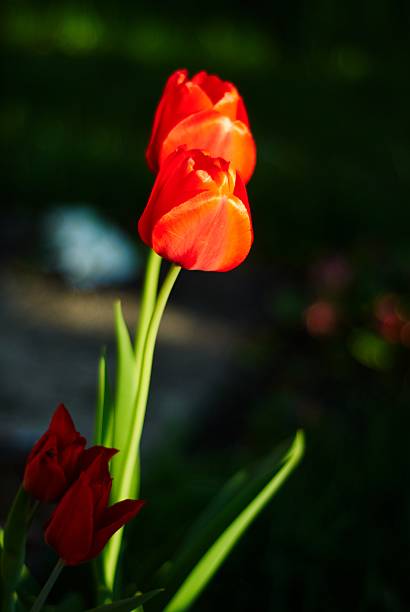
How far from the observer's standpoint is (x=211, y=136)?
0.89m

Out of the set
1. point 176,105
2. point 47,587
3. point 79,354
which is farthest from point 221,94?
point 79,354

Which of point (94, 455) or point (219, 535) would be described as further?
point (219, 535)

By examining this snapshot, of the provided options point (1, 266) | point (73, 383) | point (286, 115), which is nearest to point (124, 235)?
point (1, 266)

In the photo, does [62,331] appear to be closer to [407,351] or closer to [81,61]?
[407,351]

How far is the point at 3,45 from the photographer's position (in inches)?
231

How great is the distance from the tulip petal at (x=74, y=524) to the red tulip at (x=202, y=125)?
305mm

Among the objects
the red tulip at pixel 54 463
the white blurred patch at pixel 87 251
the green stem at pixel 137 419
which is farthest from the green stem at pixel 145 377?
the white blurred patch at pixel 87 251

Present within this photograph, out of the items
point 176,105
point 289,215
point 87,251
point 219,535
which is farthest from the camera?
point 289,215

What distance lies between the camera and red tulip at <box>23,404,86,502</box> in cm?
83

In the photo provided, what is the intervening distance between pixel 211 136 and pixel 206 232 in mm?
100

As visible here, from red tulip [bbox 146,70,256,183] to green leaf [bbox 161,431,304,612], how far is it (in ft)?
0.99

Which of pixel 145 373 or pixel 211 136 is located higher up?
pixel 211 136

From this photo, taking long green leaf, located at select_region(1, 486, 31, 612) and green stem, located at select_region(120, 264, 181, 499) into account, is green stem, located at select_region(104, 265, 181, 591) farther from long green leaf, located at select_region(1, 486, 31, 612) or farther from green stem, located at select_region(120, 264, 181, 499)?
long green leaf, located at select_region(1, 486, 31, 612)

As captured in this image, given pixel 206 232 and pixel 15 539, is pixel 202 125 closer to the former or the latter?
pixel 206 232
